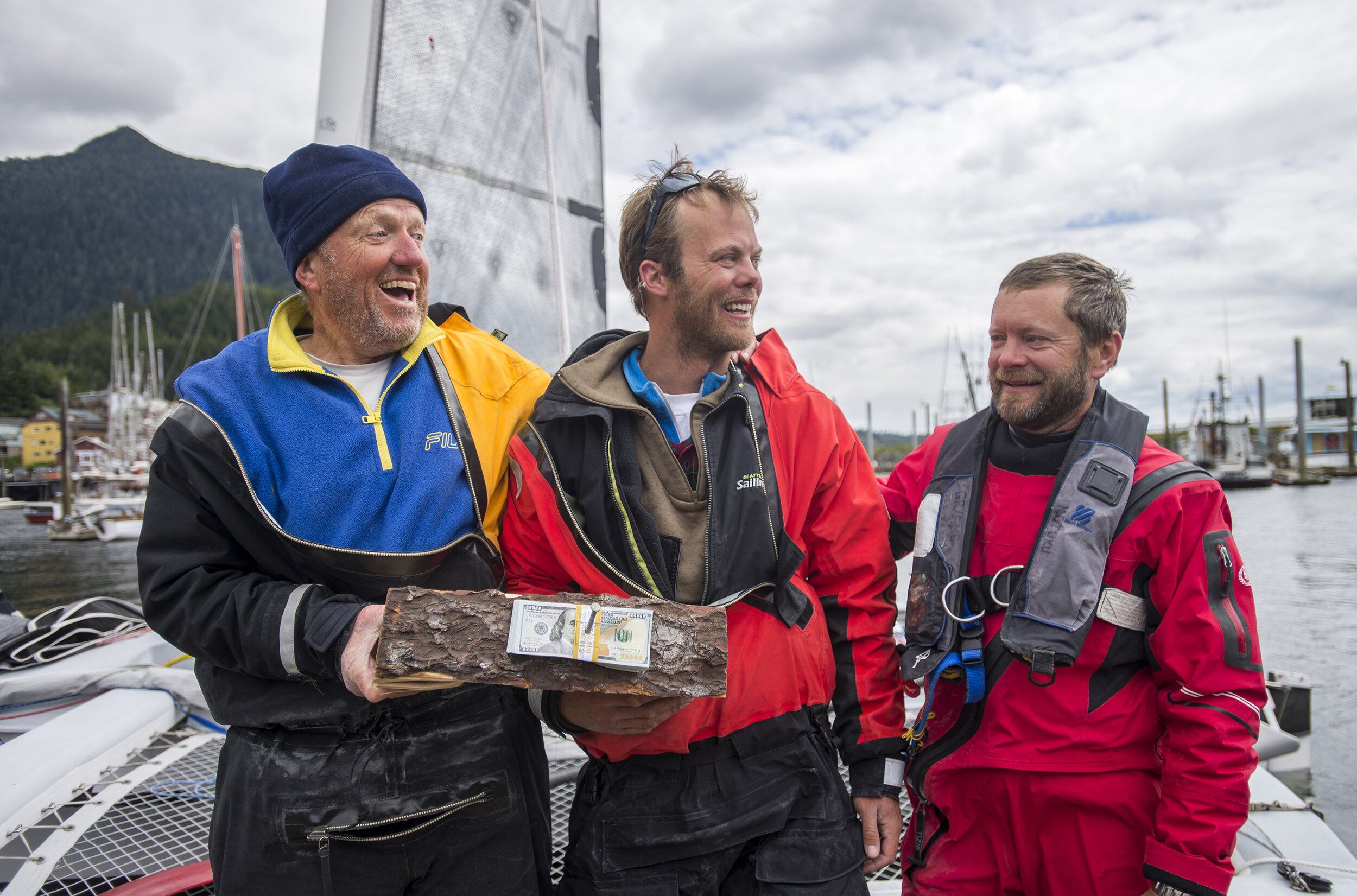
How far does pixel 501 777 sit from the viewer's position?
1.85 m

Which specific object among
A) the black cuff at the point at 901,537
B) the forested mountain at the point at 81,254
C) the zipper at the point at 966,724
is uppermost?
the forested mountain at the point at 81,254

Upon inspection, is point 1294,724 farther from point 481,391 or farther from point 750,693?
point 481,391

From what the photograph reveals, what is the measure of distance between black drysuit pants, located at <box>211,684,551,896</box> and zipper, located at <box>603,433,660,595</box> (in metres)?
0.50

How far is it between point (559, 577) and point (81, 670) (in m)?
3.47

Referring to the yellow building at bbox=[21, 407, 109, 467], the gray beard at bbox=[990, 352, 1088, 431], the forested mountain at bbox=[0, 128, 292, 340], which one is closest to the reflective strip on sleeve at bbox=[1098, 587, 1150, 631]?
the gray beard at bbox=[990, 352, 1088, 431]

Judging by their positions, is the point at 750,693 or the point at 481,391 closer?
the point at 750,693

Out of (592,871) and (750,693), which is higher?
(750,693)

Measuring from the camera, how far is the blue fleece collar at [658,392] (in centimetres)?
213

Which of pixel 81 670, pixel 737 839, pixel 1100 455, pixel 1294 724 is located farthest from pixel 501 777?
pixel 1294 724

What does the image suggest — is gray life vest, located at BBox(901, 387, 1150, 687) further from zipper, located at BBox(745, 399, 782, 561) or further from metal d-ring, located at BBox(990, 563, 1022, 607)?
zipper, located at BBox(745, 399, 782, 561)

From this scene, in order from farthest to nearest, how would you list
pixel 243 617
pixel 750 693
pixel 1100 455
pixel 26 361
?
pixel 26 361
pixel 1100 455
pixel 750 693
pixel 243 617

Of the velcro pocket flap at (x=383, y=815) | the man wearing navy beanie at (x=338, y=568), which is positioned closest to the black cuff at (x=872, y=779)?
the man wearing navy beanie at (x=338, y=568)

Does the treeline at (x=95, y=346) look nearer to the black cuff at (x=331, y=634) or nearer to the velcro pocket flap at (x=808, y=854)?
the black cuff at (x=331, y=634)

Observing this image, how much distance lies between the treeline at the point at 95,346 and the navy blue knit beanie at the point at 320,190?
91.6 metres
